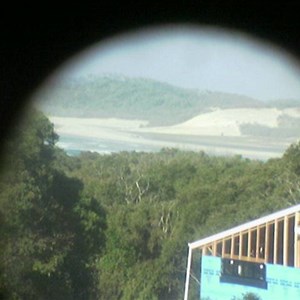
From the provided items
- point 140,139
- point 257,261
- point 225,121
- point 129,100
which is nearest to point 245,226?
point 257,261

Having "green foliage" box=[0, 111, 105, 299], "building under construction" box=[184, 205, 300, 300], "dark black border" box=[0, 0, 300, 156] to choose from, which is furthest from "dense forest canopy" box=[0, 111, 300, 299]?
"dark black border" box=[0, 0, 300, 156]

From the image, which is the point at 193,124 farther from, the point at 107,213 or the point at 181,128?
the point at 107,213

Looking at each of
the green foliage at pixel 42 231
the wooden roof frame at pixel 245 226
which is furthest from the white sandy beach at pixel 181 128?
the wooden roof frame at pixel 245 226

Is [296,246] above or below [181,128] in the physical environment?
below

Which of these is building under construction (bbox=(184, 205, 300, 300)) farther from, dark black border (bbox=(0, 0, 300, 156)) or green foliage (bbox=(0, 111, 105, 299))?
dark black border (bbox=(0, 0, 300, 156))

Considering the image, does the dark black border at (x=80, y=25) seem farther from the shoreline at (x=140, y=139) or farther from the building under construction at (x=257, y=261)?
the building under construction at (x=257, y=261)

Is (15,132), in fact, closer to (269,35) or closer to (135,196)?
(135,196)
